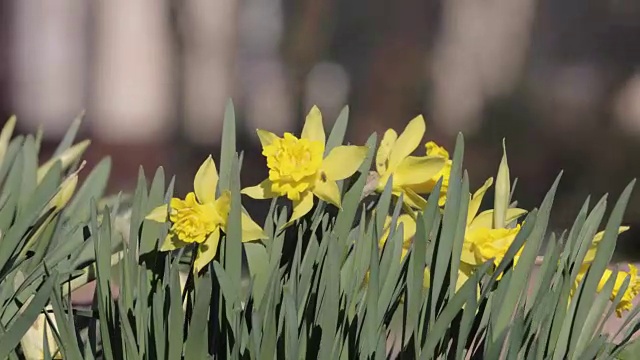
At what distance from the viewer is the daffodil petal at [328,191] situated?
1.58 feet

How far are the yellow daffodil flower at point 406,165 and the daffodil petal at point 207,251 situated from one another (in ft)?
0.36

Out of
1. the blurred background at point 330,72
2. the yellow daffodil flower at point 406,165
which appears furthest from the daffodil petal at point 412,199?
the blurred background at point 330,72

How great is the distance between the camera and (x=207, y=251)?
1.58ft

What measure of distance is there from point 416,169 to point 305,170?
8 cm

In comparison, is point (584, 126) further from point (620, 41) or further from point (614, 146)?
point (620, 41)

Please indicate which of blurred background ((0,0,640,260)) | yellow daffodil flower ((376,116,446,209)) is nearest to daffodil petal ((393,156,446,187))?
yellow daffodil flower ((376,116,446,209))

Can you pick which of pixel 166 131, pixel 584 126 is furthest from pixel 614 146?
pixel 166 131

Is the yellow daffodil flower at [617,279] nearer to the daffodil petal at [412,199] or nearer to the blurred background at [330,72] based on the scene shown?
the daffodil petal at [412,199]

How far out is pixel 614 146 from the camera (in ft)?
10.4

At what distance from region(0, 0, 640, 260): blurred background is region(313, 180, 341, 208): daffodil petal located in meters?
2.63

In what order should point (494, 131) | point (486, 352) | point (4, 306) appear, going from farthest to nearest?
point (494, 131), point (4, 306), point (486, 352)

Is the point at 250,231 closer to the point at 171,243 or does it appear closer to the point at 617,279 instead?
the point at 171,243

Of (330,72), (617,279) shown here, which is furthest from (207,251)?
(330,72)

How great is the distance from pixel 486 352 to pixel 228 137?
0.67 feet
